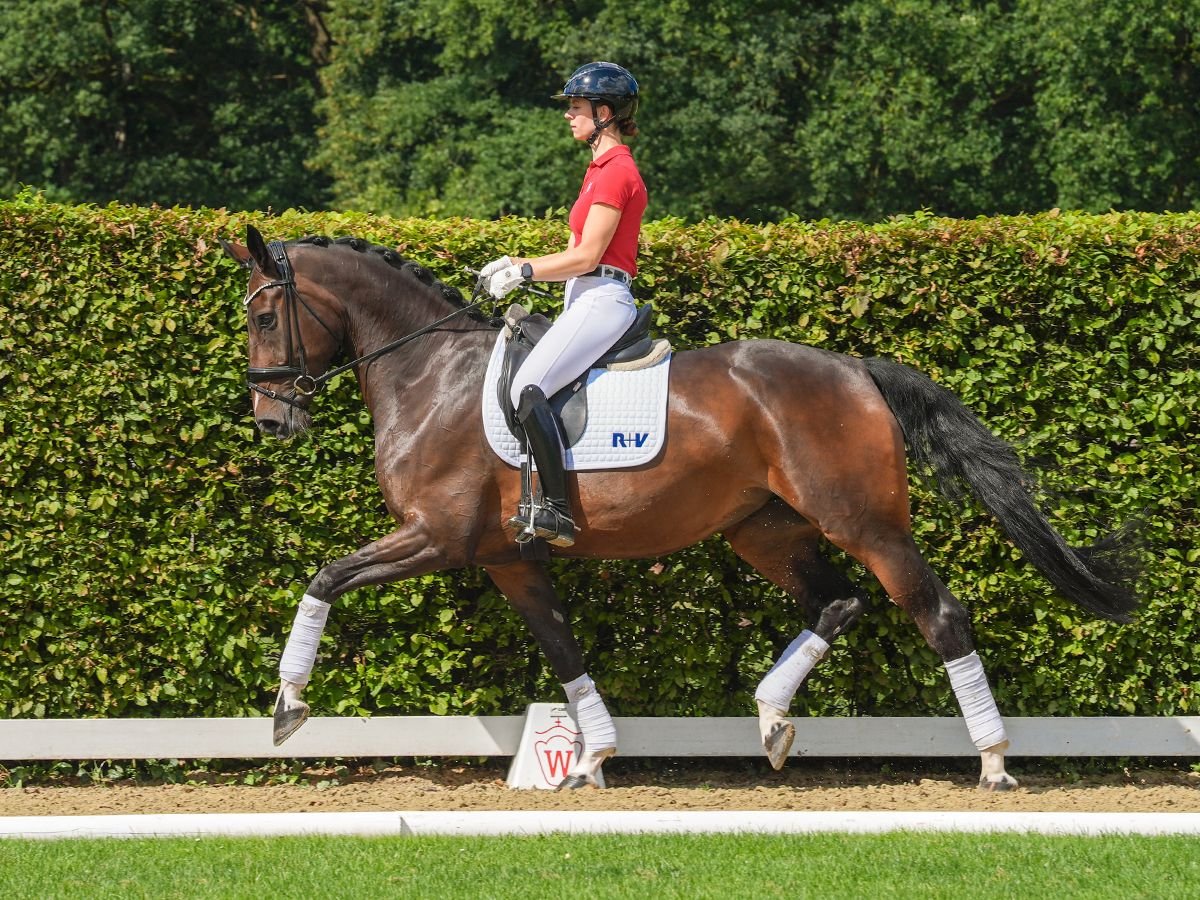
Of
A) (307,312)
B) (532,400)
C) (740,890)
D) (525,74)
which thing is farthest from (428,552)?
(525,74)

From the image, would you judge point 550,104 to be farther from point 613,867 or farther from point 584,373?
point 613,867

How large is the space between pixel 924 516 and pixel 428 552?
2.65 m

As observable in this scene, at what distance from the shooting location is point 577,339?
22.2 feet

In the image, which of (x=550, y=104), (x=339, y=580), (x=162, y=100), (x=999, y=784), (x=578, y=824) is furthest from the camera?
(x=162, y=100)

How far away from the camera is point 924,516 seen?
776cm

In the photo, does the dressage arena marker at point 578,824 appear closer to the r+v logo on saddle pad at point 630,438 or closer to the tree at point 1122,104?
the r+v logo on saddle pad at point 630,438

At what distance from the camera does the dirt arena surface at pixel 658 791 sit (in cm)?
724

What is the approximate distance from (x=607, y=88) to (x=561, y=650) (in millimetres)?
2720

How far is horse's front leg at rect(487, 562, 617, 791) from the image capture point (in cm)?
735

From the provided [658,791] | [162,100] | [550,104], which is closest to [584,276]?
[658,791]

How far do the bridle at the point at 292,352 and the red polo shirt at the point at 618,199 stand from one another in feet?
2.00

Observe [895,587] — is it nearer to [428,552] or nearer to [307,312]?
[428,552]

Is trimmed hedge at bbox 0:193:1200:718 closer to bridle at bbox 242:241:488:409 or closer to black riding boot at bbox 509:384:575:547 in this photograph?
bridle at bbox 242:241:488:409

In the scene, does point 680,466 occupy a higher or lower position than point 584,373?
lower
